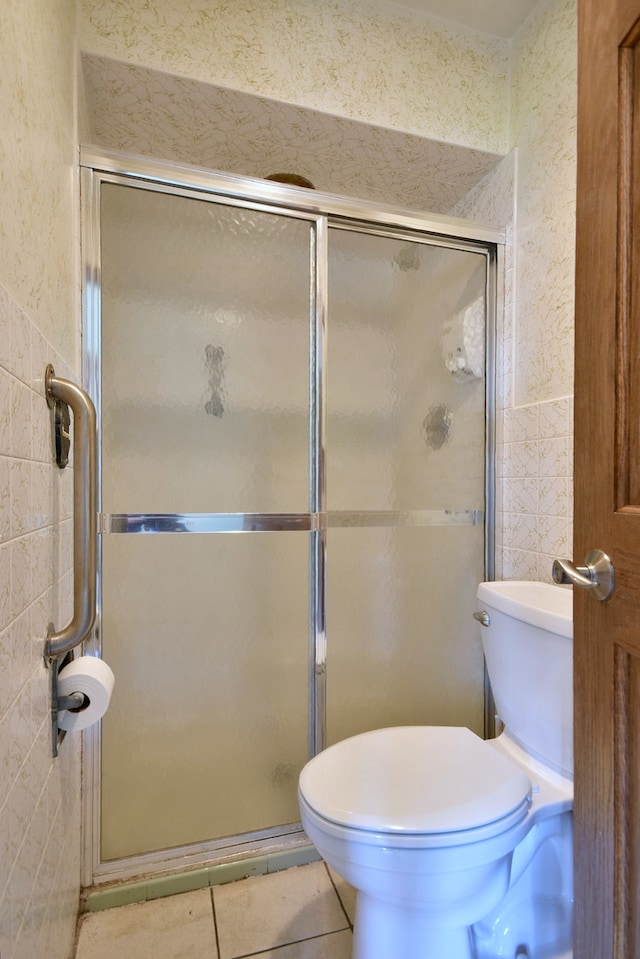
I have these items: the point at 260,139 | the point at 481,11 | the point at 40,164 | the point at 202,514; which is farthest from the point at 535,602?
the point at 481,11

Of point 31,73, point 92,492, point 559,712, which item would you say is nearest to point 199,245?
point 31,73

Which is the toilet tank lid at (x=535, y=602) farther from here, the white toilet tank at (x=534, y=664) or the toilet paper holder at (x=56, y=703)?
the toilet paper holder at (x=56, y=703)

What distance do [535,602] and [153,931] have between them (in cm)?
121

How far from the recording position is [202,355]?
1.24 metres

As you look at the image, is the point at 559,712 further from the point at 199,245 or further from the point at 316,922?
the point at 199,245

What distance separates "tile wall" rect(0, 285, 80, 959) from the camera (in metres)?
0.53

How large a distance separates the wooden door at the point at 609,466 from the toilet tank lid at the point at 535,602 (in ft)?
0.96

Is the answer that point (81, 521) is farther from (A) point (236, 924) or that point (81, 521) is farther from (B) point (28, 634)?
(A) point (236, 924)

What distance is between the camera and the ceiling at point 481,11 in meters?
1.34

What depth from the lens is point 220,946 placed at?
1.05m

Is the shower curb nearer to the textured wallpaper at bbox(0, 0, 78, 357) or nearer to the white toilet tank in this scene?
the white toilet tank

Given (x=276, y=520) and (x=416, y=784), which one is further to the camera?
(x=276, y=520)

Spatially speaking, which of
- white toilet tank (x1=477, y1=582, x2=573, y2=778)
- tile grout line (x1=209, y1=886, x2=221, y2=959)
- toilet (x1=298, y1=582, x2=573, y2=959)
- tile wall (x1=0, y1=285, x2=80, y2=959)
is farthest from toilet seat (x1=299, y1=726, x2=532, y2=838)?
tile grout line (x1=209, y1=886, x2=221, y2=959)

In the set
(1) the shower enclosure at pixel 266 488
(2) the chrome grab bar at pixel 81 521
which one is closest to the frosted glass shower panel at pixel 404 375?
(1) the shower enclosure at pixel 266 488
